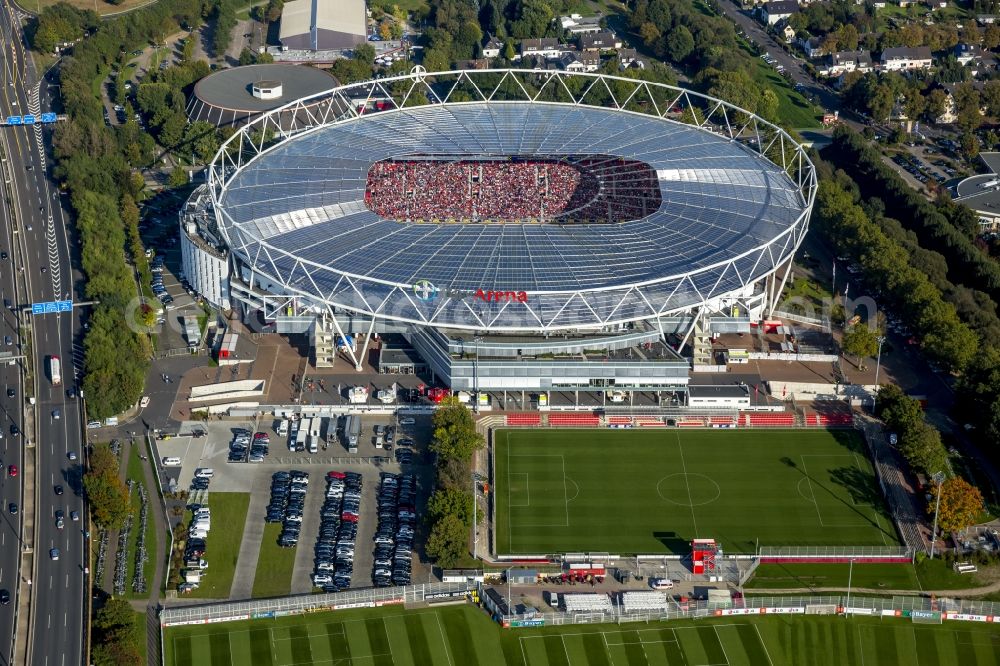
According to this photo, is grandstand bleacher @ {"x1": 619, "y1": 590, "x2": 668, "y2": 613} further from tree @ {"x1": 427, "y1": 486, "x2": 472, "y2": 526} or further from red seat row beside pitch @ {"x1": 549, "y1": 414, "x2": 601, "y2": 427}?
red seat row beside pitch @ {"x1": 549, "y1": 414, "x2": 601, "y2": 427}

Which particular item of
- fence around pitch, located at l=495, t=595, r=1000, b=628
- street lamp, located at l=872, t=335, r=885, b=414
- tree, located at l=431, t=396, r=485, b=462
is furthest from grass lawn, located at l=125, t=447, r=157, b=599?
street lamp, located at l=872, t=335, r=885, b=414

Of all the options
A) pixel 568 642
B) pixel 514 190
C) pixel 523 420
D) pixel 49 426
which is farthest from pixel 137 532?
pixel 514 190

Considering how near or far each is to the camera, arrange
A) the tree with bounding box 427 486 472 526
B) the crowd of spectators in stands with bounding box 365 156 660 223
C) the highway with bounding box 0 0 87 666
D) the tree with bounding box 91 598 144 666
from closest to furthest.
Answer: the tree with bounding box 91 598 144 666 < the highway with bounding box 0 0 87 666 < the tree with bounding box 427 486 472 526 < the crowd of spectators in stands with bounding box 365 156 660 223

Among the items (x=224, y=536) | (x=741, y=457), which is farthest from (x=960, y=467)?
(x=224, y=536)

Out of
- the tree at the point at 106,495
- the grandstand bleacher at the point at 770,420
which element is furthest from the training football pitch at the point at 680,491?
the tree at the point at 106,495

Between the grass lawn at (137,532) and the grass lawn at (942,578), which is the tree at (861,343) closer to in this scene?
the grass lawn at (942,578)

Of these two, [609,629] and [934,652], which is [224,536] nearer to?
[609,629]
